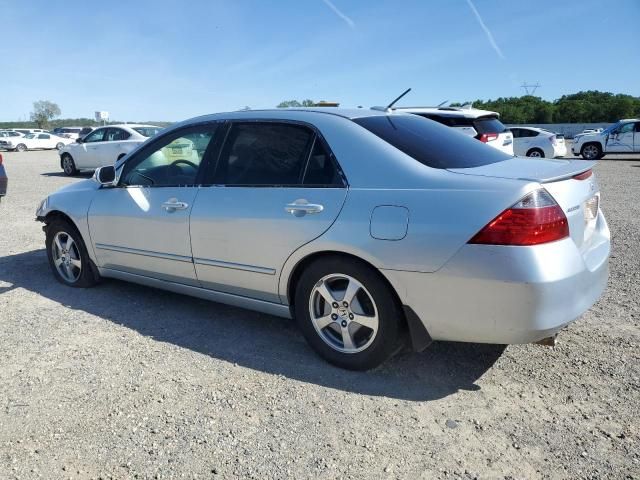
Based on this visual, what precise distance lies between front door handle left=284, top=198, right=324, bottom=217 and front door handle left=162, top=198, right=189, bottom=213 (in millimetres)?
952

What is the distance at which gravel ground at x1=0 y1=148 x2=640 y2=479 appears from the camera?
7.60ft

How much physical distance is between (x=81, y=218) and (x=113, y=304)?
838 millimetres

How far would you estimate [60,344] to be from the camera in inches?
140

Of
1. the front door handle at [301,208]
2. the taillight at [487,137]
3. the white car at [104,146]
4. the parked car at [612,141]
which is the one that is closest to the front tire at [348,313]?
the front door handle at [301,208]

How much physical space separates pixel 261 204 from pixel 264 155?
1.28 ft

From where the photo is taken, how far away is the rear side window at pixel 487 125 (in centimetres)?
1080

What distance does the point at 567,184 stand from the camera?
2744 millimetres

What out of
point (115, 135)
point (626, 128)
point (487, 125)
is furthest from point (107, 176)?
point (626, 128)

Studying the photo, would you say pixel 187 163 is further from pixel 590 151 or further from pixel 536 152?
pixel 590 151

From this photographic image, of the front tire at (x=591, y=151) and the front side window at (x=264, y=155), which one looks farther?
the front tire at (x=591, y=151)

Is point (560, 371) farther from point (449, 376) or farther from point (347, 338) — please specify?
point (347, 338)

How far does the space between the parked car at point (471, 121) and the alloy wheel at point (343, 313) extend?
25.1ft

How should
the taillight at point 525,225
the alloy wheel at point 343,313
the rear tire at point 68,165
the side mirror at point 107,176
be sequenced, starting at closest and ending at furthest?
the taillight at point 525,225, the alloy wheel at point 343,313, the side mirror at point 107,176, the rear tire at point 68,165

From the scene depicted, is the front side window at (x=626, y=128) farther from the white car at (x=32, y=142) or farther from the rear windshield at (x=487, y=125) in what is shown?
the white car at (x=32, y=142)
